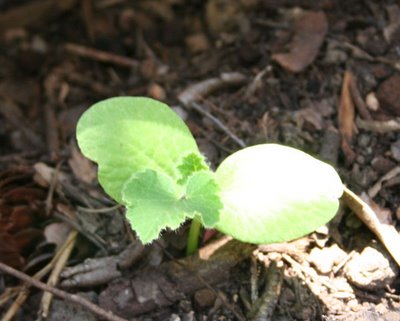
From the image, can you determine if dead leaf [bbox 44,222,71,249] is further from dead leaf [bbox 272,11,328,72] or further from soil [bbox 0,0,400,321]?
dead leaf [bbox 272,11,328,72]

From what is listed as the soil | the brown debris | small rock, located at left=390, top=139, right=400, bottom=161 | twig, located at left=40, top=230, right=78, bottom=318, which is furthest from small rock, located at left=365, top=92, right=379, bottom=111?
the brown debris

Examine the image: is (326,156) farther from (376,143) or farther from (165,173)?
(165,173)

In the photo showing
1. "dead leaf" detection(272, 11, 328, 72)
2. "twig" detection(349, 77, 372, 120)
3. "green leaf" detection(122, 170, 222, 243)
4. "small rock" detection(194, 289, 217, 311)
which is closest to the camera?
"green leaf" detection(122, 170, 222, 243)

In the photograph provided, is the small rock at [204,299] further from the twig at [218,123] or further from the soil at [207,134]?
the twig at [218,123]

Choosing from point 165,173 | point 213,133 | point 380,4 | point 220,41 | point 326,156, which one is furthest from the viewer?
point 220,41

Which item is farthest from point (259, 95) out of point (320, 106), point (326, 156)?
point (326, 156)

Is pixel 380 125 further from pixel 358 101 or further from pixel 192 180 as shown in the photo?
pixel 192 180
